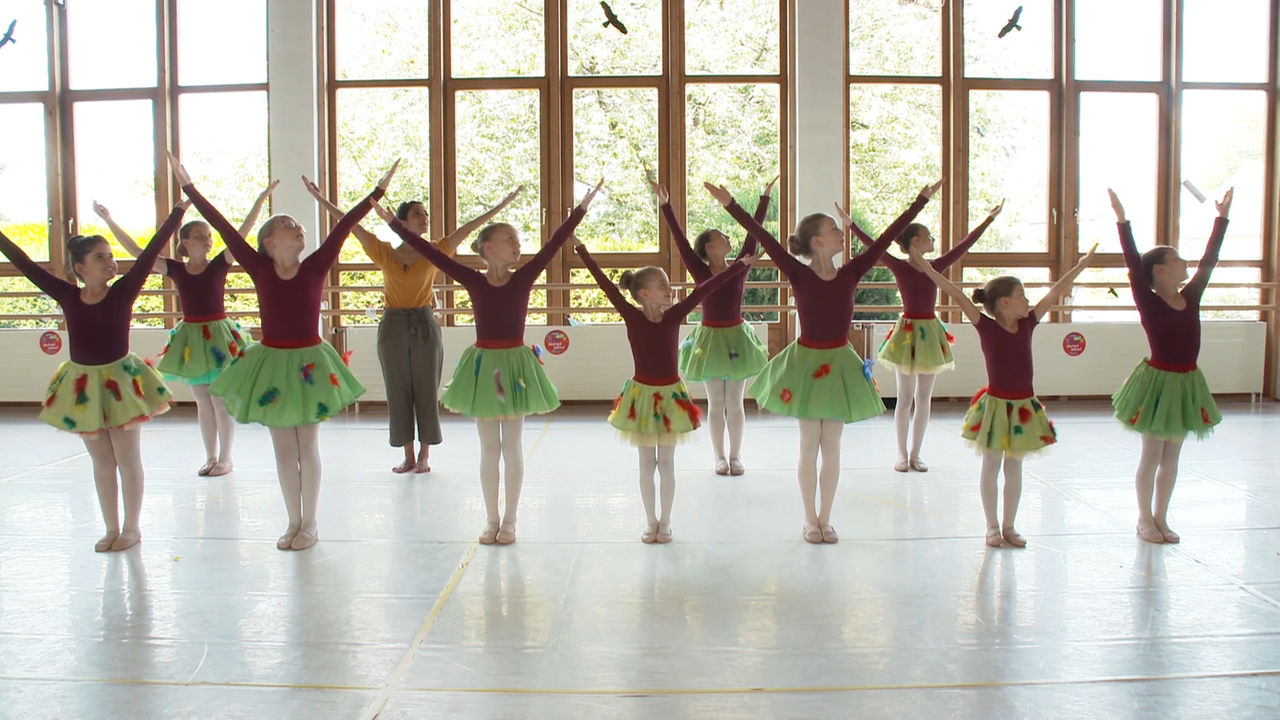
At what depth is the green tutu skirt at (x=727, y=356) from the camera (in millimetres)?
4754

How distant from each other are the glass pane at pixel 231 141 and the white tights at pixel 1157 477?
6.79 metres

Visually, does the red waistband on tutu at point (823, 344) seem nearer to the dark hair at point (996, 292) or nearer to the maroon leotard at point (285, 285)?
the dark hair at point (996, 292)

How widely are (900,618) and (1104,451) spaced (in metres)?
3.24

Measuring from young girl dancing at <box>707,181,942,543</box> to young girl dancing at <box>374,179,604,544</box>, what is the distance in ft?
2.67

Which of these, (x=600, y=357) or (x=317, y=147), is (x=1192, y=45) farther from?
(x=317, y=147)

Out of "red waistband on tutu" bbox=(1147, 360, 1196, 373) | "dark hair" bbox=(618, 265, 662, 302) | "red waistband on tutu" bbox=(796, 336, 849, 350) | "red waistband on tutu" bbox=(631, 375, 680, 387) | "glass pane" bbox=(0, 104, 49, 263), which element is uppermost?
"glass pane" bbox=(0, 104, 49, 263)

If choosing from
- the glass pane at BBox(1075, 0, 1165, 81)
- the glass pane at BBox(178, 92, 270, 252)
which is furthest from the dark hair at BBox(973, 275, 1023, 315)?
the glass pane at BBox(178, 92, 270, 252)

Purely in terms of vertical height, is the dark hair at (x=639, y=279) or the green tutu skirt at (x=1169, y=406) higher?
the dark hair at (x=639, y=279)

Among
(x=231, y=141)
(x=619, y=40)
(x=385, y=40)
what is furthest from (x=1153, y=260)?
(x=231, y=141)

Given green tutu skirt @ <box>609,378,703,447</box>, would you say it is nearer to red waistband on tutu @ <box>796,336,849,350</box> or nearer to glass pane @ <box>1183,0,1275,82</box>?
red waistband on tutu @ <box>796,336,849,350</box>

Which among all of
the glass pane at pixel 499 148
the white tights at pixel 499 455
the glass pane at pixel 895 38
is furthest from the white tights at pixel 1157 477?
the glass pane at pixel 499 148

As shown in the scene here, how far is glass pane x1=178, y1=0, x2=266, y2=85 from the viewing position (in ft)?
25.6

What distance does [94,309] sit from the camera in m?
3.52

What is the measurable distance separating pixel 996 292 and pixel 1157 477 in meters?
1.04
